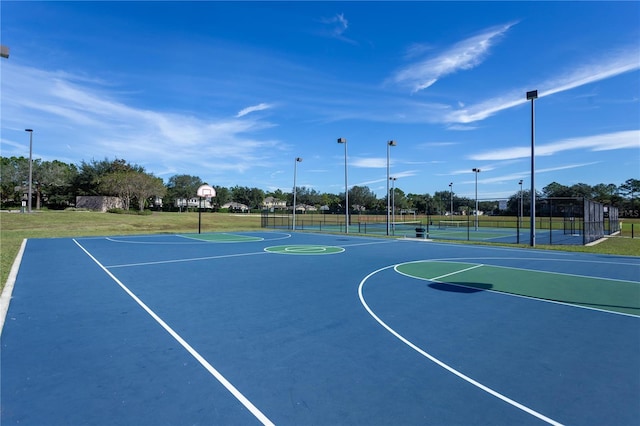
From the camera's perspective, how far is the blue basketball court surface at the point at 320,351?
3475 millimetres

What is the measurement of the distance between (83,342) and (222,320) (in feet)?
6.99

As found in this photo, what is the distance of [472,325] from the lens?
605 centimetres

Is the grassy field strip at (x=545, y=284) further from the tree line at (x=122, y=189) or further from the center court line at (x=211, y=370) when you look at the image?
the tree line at (x=122, y=189)

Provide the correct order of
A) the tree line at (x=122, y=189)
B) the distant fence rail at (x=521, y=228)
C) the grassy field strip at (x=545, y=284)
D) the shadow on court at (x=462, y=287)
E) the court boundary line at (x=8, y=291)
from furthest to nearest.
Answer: the tree line at (x=122, y=189)
the distant fence rail at (x=521, y=228)
the shadow on court at (x=462, y=287)
the grassy field strip at (x=545, y=284)
the court boundary line at (x=8, y=291)

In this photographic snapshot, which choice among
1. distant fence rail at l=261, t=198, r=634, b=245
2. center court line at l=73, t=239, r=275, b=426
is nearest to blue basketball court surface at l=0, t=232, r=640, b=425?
center court line at l=73, t=239, r=275, b=426

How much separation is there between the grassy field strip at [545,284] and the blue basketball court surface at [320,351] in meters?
0.09

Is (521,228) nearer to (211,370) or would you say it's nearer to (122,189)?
(211,370)

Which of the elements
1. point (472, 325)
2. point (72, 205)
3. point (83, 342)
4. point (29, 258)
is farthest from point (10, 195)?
point (472, 325)

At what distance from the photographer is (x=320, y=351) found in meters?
4.90

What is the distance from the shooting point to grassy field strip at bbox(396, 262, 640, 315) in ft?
25.3

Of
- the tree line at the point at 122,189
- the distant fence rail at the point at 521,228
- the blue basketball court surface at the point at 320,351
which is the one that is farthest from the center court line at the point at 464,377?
the tree line at the point at 122,189

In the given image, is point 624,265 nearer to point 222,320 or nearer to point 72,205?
point 222,320

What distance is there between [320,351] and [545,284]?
311 inches

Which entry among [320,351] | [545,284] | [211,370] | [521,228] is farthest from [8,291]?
[521,228]
